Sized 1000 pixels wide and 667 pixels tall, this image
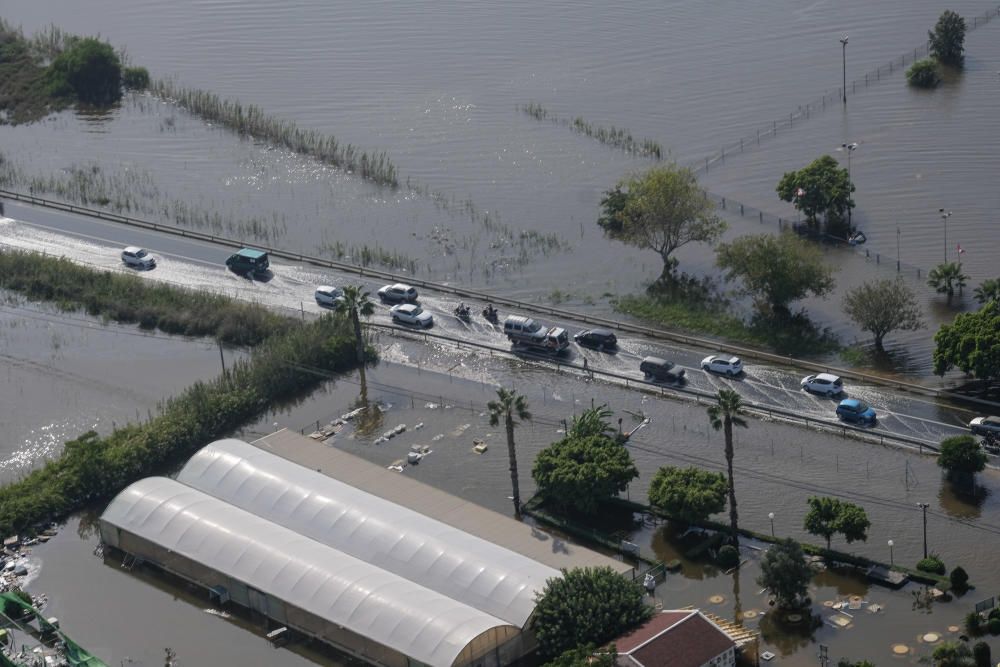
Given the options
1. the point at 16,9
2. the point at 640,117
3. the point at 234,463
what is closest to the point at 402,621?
the point at 234,463

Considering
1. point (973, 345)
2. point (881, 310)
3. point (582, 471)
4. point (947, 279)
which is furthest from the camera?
point (947, 279)

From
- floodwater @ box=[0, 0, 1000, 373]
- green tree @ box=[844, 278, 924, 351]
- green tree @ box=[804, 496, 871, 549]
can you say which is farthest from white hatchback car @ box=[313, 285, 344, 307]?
green tree @ box=[804, 496, 871, 549]

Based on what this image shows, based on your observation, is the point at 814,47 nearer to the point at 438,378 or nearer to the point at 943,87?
the point at 943,87

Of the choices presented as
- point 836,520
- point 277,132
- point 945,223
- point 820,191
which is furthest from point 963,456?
point 277,132

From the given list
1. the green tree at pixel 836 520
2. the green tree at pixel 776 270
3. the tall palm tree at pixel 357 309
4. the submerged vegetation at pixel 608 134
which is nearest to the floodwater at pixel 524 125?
the submerged vegetation at pixel 608 134

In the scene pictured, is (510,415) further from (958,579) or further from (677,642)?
(958,579)

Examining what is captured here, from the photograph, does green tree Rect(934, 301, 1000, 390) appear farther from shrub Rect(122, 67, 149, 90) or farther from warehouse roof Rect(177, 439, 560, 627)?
shrub Rect(122, 67, 149, 90)
